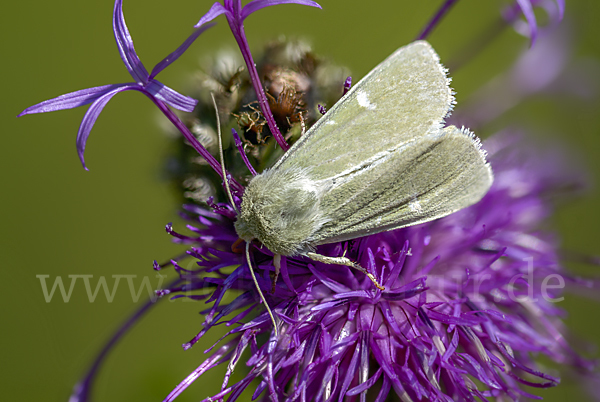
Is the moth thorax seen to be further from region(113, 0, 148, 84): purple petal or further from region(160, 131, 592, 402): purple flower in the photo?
region(113, 0, 148, 84): purple petal

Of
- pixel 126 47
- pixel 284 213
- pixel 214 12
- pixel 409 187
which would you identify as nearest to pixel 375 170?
pixel 409 187

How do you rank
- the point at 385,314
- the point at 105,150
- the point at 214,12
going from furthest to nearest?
1. the point at 105,150
2. the point at 385,314
3. the point at 214,12

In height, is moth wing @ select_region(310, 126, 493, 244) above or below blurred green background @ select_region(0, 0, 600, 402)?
below

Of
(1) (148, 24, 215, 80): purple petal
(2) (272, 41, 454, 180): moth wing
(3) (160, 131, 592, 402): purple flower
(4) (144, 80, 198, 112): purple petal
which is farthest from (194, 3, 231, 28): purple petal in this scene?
(3) (160, 131, 592, 402): purple flower

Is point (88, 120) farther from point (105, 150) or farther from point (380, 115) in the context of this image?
point (105, 150)

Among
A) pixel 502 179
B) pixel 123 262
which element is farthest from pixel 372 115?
pixel 123 262

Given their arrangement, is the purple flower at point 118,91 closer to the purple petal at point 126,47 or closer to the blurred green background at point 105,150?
the purple petal at point 126,47
